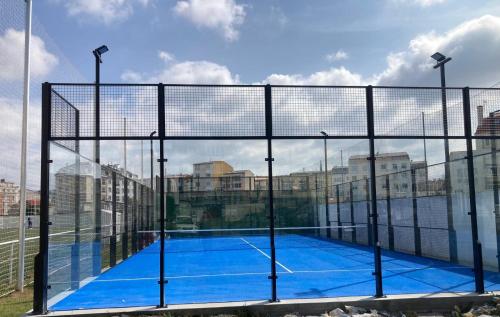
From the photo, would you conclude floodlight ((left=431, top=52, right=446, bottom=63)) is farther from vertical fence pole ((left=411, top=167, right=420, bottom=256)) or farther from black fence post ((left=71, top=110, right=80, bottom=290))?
black fence post ((left=71, top=110, right=80, bottom=290))

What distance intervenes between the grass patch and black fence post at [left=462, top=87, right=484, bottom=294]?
6713mm

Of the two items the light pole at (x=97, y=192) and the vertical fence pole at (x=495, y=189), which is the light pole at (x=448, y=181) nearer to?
the vertical fence pole at (x=495, y=189)

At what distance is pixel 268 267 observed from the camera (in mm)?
11195

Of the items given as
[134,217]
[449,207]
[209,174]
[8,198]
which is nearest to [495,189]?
[449,207]

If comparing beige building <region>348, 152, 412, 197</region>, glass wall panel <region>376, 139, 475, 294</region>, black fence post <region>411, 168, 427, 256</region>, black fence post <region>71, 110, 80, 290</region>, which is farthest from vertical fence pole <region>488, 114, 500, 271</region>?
black fence post <region>71, 110, 80, 290</region>

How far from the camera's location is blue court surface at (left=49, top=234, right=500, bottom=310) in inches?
311

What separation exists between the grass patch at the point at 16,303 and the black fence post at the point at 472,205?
22.0ft

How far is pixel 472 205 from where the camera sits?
304 inches

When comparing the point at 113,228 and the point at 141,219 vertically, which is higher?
the point at 141,219

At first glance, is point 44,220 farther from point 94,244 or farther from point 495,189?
point 495,189

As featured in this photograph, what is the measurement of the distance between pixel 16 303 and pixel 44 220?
2.61 meters

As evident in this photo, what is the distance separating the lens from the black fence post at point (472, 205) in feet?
24.7

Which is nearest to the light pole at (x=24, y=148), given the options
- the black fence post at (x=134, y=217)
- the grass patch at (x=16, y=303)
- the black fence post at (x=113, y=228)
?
the grass patch at (x=16, y=303)

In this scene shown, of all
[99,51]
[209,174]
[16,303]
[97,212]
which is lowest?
[16,303]
